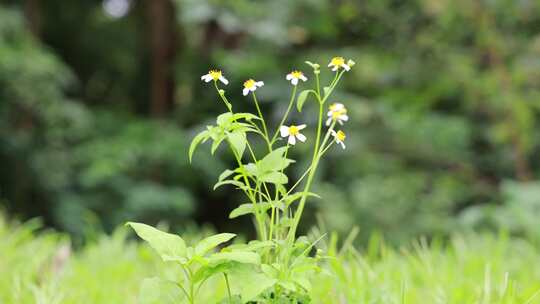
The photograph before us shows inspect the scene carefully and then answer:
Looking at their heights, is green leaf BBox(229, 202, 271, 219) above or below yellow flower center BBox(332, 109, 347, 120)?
below

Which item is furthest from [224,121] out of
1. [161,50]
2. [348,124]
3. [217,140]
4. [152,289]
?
[161,50]

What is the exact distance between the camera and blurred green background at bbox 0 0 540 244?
139 inches

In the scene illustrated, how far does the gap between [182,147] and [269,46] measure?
1.03 metres

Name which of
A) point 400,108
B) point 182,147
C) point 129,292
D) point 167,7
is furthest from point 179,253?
point 167,7

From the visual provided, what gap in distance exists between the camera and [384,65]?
148 inches

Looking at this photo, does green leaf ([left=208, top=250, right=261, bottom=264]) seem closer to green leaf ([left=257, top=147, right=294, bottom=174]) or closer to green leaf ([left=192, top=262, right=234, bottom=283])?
green leaf ([left=192, top=262, right=234, bottom=283])

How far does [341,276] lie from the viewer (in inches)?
50.8

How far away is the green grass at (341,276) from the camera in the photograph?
46.9 inches

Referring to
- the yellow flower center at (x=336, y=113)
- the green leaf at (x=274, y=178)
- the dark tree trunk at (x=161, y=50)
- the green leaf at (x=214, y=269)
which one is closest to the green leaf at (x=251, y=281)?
the green leaf at (x=214, y=269)

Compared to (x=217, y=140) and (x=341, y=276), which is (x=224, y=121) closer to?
(x=217, y=140)

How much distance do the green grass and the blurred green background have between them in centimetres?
138

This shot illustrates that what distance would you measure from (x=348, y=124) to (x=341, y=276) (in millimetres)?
2829

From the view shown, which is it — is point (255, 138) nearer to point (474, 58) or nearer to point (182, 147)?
point (182, 147)

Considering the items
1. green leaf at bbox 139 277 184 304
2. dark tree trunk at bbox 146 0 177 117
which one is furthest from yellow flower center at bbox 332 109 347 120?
dark tree trunk at bbox 146 0 177 117
